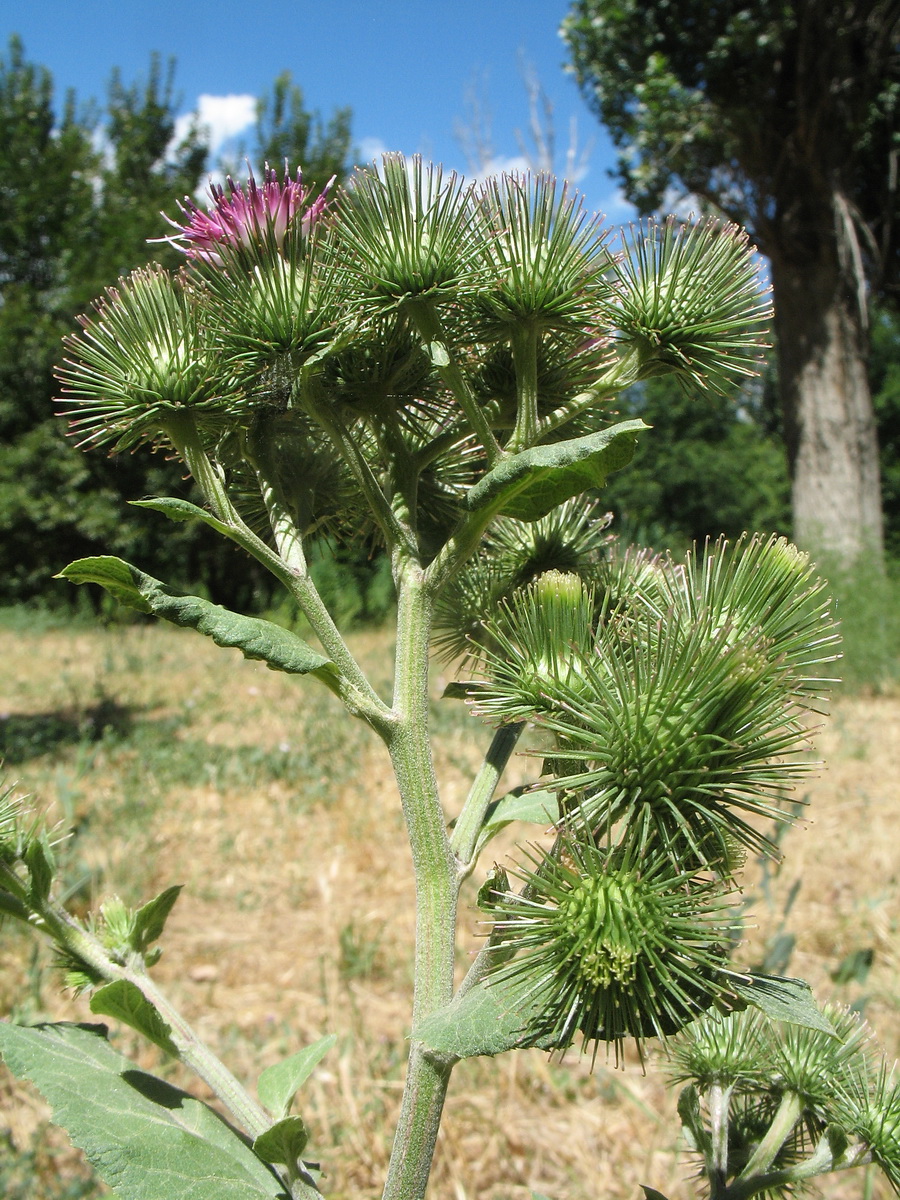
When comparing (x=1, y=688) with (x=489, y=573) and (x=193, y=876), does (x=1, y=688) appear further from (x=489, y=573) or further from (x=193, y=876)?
(x=489, y=573)

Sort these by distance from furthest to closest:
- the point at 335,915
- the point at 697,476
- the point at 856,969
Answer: the point at 697,476, the point at 335,915, the point at 856,969

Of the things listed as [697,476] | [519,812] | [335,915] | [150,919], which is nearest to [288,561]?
[519,812]

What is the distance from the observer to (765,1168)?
98cm

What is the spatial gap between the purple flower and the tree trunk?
8.95m

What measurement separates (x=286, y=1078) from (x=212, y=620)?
2.03ft

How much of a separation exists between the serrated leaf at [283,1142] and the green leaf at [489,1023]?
18 centimetres

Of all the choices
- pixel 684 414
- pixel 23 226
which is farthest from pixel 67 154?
pixel 684 414

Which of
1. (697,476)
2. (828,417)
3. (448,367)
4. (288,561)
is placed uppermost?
(697,476)

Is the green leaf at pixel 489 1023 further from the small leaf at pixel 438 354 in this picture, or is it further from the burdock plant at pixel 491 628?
the small leaf at pixel 438 354

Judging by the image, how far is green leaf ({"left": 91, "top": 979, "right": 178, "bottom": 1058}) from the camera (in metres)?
0.93

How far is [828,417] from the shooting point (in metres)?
9.43

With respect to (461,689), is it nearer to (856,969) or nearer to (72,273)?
(856,969)

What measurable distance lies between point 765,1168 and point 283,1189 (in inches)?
20.2

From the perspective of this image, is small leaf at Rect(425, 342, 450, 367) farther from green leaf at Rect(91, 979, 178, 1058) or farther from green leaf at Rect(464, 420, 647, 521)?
green leaf at Rect(91, 979, 178, 1058)
